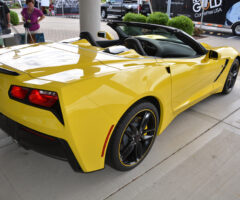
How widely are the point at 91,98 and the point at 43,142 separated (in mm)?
501

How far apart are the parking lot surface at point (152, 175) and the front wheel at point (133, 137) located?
0.15 m

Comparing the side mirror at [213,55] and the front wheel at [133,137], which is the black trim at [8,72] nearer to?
the front wheel at [133,137]

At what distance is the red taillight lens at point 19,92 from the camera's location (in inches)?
68.6

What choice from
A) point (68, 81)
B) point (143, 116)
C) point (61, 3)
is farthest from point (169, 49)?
point (61, 3)

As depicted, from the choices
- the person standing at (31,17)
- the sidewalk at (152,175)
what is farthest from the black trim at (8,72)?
the person standing at (31,17)

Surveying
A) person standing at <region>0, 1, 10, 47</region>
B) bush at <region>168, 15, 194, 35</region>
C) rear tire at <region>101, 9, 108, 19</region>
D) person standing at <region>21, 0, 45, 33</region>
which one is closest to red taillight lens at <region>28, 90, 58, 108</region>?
person standing at <region>0, 1, 10, 47</region>

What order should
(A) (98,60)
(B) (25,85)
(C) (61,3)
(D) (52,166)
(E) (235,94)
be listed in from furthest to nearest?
(C) (61,3)
(E) (235,94)
(D) (52,166)
(A) (98,60)
(B) (25,85)

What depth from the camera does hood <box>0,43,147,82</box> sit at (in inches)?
72.4

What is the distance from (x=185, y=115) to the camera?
11.7 feet

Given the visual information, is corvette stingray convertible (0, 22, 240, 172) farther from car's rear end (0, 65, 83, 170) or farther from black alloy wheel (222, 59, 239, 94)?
black alloy wheel (222, 59, 239, 94)

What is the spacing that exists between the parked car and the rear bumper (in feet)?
46.3

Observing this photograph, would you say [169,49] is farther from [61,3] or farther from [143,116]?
[61,3]

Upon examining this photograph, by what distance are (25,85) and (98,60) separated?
724 mm

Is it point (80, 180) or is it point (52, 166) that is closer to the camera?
point (80, 180)
